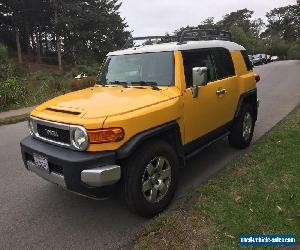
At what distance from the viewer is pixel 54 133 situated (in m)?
4.16

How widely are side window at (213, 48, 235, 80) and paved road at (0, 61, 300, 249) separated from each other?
144 cm

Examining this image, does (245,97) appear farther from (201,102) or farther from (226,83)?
(201,102)

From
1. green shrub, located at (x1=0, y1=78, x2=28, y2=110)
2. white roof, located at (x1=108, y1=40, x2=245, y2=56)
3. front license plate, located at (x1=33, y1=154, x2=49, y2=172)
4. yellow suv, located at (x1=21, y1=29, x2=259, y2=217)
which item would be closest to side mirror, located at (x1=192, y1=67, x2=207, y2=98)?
yellow suv, located at (x1=21, y1=29, x2=259, y2=217)

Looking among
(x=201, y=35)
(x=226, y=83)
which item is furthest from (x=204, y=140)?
(x=201, y=35)

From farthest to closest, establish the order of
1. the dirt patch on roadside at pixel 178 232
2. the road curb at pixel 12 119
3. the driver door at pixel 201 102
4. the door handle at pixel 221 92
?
1. the road curb at pixel 12 119
2. the door handle at pixel 221 92
3. the driver door at pixel 201 102
4. the dirt patch on roadside at pixel 178 232

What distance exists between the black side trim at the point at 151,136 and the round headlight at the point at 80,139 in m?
0.36

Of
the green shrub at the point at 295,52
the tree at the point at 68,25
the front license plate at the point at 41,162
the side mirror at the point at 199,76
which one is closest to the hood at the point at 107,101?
the side mirror at the point at 199,76

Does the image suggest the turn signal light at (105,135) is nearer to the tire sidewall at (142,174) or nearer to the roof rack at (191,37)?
the tire sidewall at (142,174)

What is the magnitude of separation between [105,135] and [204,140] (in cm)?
203

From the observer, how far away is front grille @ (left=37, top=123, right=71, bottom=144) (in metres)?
4.00

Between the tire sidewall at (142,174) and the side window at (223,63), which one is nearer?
the tire sidewall at (142,174)

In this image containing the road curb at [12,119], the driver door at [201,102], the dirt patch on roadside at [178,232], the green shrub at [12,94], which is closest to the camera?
the dirt patch on roadside at [178,232]

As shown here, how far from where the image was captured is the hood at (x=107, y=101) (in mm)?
3982

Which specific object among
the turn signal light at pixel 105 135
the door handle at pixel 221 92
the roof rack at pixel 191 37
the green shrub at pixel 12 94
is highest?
the roof rack at pixel 191 37
